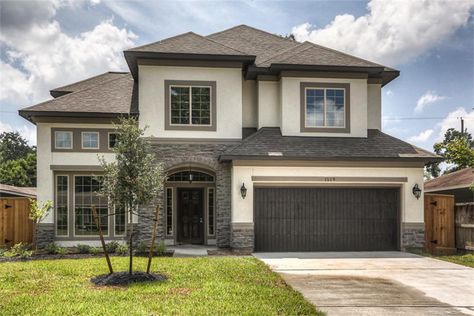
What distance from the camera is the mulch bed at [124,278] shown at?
8312 millimetres

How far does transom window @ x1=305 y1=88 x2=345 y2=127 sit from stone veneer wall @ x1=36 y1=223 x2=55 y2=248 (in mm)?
9541

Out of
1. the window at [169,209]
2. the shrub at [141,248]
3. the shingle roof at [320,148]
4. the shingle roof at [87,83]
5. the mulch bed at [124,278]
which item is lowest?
the shrub at [141,248]

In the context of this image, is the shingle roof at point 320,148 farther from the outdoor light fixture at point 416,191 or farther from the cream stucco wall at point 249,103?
Result: the outdoor light fixture at point 416,191

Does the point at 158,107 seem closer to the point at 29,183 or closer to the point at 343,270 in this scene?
the point at 343,270

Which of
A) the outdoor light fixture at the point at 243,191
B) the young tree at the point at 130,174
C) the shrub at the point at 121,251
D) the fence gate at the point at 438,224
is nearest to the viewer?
the young tree at the point at 130,174

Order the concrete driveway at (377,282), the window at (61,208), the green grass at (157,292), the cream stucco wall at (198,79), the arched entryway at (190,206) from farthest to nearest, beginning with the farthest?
the arched entryway at (190,206), the window at (61,208), the cream stucco wall at (198,79), the concrete driveway at (377,282), the green grass at (157,292)

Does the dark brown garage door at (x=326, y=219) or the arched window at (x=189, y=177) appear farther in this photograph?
the arched window at (x=189, y=177)

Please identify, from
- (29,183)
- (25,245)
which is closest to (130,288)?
(25,245)

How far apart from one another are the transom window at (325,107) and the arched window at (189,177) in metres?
4.06

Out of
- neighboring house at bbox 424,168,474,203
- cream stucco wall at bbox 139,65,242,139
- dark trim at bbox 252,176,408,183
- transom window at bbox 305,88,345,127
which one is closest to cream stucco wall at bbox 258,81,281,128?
cream stucco wall at bbox 139,65,242,139

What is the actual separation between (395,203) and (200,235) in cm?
692

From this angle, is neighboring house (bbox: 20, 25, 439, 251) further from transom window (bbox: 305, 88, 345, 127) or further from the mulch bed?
the mulch bed

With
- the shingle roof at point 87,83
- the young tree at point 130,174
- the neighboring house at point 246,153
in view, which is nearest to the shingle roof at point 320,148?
the neighboring house at point 246,153

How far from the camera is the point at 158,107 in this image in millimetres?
14203
